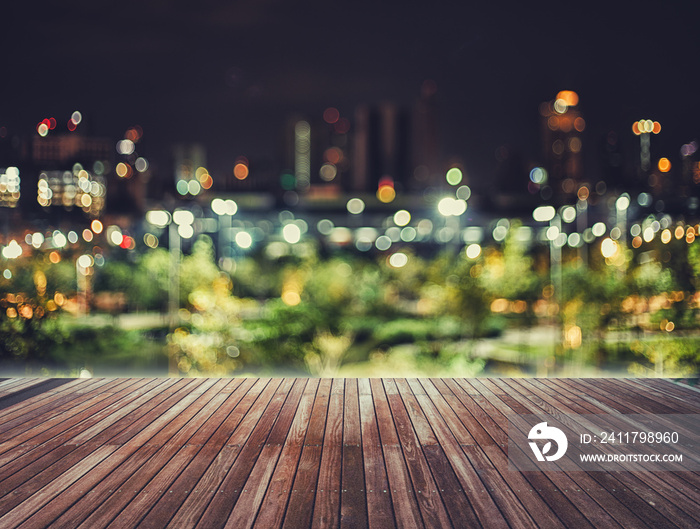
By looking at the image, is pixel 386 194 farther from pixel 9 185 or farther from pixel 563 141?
pixel 9 185

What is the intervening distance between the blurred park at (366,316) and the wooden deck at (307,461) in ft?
6.17

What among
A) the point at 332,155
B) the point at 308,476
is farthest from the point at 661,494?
the point at 332,155

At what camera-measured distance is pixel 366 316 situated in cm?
2264

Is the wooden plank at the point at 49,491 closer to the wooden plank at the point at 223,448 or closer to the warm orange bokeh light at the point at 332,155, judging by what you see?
the wooden plank at the point at 223,448

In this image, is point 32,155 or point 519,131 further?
point 519,131

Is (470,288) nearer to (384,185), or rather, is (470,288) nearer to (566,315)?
(566,315)

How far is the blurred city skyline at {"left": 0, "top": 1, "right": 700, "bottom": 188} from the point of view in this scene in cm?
651

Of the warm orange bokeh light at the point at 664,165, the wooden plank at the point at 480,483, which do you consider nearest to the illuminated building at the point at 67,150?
the wooden plank at the point at 480,483

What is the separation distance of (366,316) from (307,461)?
1991 cm

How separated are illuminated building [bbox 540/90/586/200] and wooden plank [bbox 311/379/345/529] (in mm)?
7163

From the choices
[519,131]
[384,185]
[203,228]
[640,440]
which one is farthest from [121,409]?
[384,185]

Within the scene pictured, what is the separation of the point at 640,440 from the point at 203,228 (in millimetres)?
15942

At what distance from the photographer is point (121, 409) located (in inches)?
149

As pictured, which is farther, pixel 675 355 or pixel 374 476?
pixel 675 355
